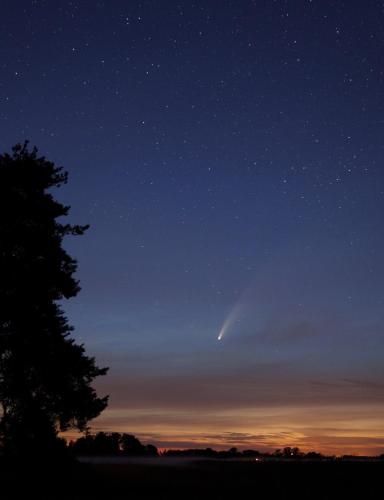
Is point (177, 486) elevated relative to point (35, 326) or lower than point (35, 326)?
lower

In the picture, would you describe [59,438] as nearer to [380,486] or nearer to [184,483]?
[184,483]

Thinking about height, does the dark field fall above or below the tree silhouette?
below

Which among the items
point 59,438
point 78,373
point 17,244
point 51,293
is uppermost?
point 17,244

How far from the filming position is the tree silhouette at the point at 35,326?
74.7 feet

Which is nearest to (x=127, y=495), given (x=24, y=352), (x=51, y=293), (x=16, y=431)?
(x=16, y=431)

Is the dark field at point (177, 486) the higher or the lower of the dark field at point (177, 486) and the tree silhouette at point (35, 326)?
the lower

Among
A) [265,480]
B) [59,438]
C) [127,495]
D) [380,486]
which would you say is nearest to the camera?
[127,495]

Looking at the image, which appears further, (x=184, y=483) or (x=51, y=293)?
(x=184, y=483)

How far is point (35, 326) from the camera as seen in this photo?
23250 mm

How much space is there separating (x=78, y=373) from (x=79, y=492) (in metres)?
4.30

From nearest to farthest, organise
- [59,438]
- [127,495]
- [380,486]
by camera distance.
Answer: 1. [127,495]
2. [59,438]
3. [380,486]

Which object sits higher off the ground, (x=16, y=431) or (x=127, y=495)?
(x=16, y=431)

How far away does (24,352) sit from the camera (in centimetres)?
2291

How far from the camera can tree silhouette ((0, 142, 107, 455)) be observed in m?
22.8
